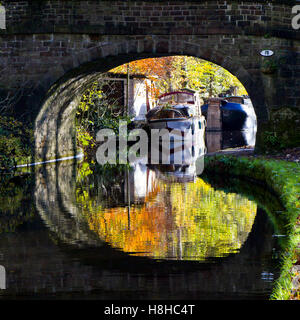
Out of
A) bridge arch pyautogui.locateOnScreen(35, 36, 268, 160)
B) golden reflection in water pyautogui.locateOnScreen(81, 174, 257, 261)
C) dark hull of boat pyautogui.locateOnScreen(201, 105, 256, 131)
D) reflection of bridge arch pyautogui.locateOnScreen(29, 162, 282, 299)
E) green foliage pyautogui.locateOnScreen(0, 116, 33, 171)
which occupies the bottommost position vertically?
reflection of bridge arch pyautogui.locateOnScreen(29, 162, 282, 299)

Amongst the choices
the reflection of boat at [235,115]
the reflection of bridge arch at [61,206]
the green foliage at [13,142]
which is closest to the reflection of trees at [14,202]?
the reflection of bridge arch at [61,206]

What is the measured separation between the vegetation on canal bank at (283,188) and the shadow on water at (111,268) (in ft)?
0.60

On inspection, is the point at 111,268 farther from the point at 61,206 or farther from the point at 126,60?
the point at 126,60

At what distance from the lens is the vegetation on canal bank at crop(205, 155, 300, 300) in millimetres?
5020

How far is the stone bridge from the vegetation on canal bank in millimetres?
1658

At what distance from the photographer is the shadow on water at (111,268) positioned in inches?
206

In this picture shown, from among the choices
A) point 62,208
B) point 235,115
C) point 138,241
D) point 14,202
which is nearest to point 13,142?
point 14,202

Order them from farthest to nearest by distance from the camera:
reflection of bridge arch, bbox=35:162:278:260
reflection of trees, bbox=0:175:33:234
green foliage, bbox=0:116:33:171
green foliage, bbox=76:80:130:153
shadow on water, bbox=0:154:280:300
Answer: green foliage, bbox=76:80:130:153, green foliage, bbox=0:116:33:171, reflection of trees, bbox=0:175:33:234, reflection of bridge arch, bbox=35:162:278:260, shadow on water, bbox=0:154:280:300

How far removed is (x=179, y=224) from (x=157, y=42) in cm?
841

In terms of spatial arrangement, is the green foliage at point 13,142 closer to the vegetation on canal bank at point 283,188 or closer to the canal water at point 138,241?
the canal water at point 138,241

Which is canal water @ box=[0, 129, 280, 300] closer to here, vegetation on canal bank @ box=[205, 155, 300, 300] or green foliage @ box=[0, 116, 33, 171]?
vegetation on canal bank @ box=[205, 155, 300, 300]

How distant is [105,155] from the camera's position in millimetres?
22766

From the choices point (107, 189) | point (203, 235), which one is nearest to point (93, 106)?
point (107, 189)

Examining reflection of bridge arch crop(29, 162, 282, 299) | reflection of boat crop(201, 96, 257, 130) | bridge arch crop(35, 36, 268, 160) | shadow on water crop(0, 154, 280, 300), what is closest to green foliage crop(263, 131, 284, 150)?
bridge arch crop(35, 36, 268, 160)
